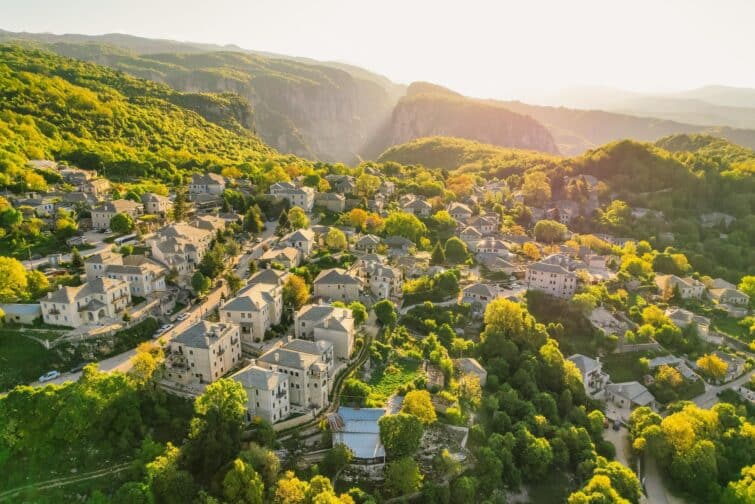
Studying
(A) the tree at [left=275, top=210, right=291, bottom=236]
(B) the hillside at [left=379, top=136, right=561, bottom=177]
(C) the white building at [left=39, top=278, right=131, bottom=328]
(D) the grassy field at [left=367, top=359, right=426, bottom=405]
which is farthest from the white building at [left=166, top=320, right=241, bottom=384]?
(B) the hillside at [left=379, top=136, right=561, bottom=177]

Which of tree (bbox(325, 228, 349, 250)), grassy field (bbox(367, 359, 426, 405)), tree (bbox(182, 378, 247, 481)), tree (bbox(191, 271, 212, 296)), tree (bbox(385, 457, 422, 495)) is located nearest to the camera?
tree (bbox(182, 378, 247, 481))

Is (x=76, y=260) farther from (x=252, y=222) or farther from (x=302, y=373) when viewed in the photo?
(x=302, y=373)

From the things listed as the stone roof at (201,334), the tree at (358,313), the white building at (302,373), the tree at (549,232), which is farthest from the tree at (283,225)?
the tree at (549,232)

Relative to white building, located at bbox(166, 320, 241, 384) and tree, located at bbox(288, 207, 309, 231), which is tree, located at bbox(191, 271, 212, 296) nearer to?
white building, located at bbox(166, 320, 241, 384)

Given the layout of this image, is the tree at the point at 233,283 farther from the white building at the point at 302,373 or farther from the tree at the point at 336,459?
the tree at the point at 336,459

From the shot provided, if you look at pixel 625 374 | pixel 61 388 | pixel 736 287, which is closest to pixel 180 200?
pixel 61 388

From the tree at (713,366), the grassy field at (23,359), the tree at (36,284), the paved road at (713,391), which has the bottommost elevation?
the paved road at (713,391)

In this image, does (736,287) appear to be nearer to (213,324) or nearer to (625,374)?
(625,374)
